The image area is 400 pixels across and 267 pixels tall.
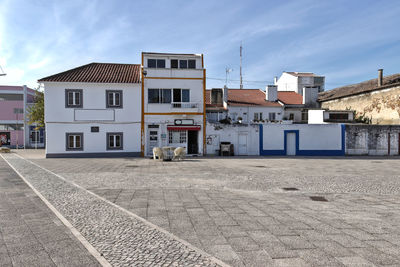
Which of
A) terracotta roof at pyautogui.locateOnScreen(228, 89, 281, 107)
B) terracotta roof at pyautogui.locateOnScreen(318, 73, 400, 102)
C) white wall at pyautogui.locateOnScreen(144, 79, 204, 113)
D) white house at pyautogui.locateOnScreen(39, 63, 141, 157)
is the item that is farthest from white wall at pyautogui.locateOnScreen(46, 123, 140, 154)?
terracotta roof at pyautogui.locateOnScreen(318, 73, 400, 102)

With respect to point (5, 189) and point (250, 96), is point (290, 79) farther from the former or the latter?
point (5, 189)

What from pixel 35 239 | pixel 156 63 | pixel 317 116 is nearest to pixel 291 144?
pixel 317 116

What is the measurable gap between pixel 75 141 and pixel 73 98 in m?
3.73

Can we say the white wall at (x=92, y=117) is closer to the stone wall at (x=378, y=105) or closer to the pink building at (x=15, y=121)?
the pink building at (x=15, y=121)

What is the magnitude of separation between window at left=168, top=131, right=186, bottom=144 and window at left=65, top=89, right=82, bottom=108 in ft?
27.1

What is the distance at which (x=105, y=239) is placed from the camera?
4.46 m

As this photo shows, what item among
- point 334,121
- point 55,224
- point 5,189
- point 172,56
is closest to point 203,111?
point 172,56

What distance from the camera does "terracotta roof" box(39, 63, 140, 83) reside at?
72.3 ft

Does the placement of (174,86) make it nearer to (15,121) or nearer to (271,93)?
(271,93)

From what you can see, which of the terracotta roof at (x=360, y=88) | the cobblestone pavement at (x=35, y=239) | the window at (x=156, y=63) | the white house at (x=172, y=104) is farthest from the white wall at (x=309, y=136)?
the cobblestone pavement at (x=35, y=239)

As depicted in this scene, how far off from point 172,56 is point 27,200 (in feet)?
61.9

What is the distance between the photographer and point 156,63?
23469 mm

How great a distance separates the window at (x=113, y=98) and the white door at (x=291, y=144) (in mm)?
15836

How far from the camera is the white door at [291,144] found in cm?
2417
